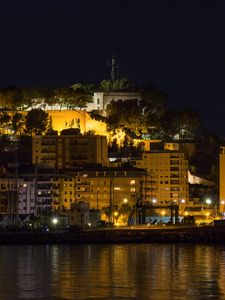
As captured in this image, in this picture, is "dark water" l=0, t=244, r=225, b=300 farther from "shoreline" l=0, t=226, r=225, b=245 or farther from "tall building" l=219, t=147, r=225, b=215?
"tall building" l=219, t=147, r=225, b=215

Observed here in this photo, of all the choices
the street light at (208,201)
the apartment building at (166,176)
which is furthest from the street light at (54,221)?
the street light at (208,201)

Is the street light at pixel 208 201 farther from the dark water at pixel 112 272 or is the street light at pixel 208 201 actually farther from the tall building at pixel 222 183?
the dark water at pixel 112 272

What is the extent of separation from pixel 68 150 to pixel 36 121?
11.4 feet

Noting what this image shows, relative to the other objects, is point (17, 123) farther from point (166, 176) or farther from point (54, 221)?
point (54, 221)

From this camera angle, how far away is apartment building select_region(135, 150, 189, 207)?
8388 centimetres

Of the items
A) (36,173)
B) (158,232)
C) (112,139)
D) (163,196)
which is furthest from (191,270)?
(112,139)

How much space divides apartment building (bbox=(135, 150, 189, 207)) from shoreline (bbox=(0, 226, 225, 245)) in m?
14.6

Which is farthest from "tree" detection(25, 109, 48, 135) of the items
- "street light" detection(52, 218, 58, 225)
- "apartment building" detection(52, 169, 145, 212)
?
"street light" detection(52, 218, 58, 225)

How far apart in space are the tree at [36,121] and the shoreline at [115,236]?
2027 centimetres

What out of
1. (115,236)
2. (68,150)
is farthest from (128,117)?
Answer: (115,236)

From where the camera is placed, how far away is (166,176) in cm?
8506

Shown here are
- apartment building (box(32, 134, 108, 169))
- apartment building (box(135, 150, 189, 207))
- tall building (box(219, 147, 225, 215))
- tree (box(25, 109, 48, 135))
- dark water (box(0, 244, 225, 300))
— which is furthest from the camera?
tree (box(25, 109, 48, 135))

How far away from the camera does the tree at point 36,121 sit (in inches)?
3482

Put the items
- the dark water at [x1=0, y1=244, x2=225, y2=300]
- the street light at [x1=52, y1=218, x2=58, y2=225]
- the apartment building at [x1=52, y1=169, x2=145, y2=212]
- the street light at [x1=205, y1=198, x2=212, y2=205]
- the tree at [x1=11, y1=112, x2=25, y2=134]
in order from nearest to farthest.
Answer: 1. the dark water at [x1=0, y1=244, x2=225, y2=300]
2. the street light at [x1=52, y1=218, x2=58, y2=225]
3. the apartment building at [x1=52, y1=169, x2=145, y2=212]
4. the street light at [x1=205, y1=198, x2=212, y2=205]
5. the tree at [x1=11, y1=112, x2=25, y2=134]
